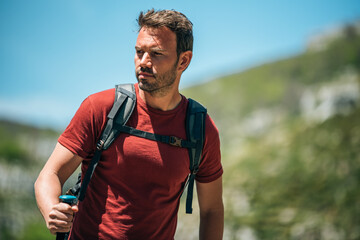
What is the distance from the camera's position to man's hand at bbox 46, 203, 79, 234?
191 cm

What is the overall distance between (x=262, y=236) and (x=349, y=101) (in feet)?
17.8

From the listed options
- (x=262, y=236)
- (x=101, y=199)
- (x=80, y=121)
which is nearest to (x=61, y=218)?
(x=101, y=199)

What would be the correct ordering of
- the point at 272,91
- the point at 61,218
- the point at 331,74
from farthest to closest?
the point at 272,91 < the point at 331,74 < the point at 61,218

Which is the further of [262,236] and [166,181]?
[262,236]

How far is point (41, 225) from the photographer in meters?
14.8

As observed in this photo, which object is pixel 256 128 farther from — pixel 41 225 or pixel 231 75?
pixel 41 225

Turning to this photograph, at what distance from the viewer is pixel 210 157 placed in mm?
2674

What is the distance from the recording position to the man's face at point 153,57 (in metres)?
2.45

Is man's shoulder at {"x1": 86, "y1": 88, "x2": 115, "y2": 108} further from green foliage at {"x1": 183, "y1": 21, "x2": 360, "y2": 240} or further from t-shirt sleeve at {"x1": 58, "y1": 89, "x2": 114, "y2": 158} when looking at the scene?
green foliage at {"x1": 183, "y1": 21, "x2": 360, "y2": 240}

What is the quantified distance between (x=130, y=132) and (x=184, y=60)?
740 millimetres

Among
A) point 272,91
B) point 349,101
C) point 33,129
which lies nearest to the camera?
point 349,101

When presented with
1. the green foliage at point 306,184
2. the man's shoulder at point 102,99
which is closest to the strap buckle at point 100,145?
the man's shoulder at point 102,99

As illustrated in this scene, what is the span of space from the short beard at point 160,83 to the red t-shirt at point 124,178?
0.19m

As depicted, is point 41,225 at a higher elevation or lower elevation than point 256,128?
lower
